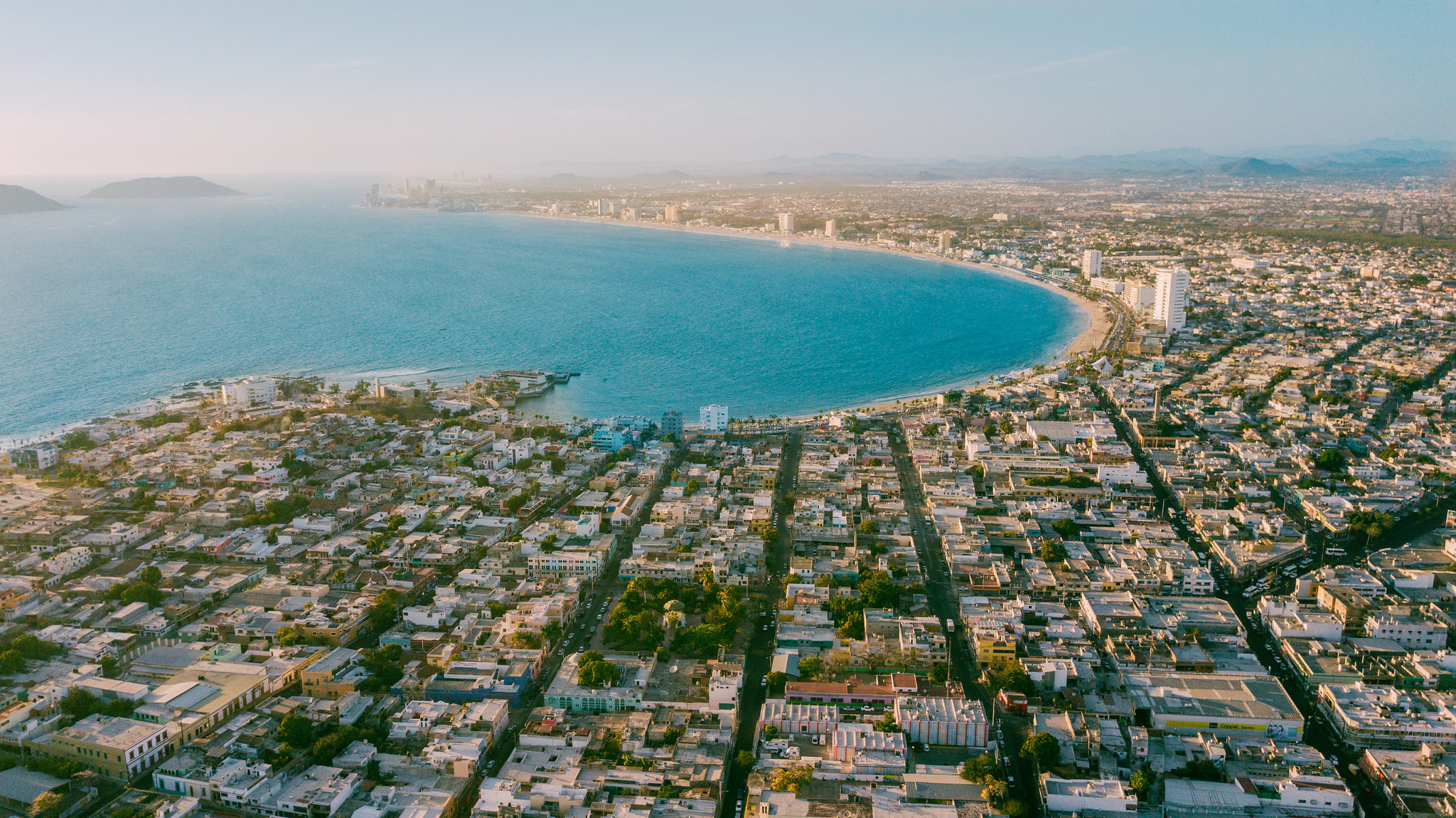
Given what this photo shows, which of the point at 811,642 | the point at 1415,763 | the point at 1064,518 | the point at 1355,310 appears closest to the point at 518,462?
the point at 811,642

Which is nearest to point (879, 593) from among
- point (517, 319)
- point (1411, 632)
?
point (1411, 632)

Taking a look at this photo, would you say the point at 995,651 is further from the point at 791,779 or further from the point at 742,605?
the point at 791,779

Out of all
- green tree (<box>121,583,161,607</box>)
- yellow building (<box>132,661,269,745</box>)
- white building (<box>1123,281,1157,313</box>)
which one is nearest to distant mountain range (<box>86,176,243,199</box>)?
white building (<box>1123,281,1157,313</box>)

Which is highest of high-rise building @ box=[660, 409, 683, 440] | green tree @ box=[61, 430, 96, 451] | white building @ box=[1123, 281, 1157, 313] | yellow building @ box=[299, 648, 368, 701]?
white building @ box=[1123, 281, 1157, 313]

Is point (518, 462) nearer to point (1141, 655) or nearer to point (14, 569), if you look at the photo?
point (14, 569)

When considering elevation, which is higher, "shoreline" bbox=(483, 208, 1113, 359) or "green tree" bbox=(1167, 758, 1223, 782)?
"shoreline" bbox=(483, 208, 1113, 359)

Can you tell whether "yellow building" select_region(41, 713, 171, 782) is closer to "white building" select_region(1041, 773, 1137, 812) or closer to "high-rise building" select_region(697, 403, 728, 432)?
"white building" select_region(1041, 773, 1137, 812)

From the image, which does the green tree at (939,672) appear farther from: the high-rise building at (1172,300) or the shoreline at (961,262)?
the high-rise building at (1172,300)
